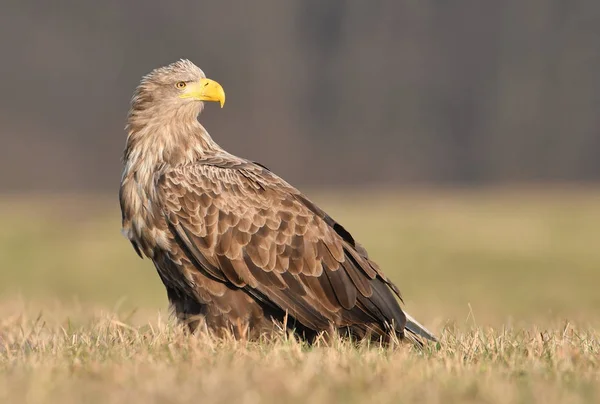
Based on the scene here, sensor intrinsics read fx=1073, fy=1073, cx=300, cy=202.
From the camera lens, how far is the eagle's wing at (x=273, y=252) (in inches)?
289

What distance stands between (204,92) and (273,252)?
1.50 meters

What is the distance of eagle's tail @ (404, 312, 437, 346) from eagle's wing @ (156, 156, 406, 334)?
0.12m

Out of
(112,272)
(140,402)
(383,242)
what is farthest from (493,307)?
(140,402)

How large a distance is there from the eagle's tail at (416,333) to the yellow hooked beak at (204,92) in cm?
218

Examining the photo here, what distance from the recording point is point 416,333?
742cm

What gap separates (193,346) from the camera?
5.84 metres

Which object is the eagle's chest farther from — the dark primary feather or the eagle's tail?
the eagle's tail

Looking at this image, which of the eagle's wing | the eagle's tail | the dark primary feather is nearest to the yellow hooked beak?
the dark primary feather

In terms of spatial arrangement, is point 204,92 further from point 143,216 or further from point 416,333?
point 416,333

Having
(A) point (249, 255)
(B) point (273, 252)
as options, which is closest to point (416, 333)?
(B) point (273, 252)

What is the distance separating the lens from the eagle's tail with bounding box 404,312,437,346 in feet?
23.8

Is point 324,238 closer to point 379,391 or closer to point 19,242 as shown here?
point 379,391

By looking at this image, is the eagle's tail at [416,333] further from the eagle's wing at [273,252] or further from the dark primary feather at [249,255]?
the eagle's wing at [273,252]

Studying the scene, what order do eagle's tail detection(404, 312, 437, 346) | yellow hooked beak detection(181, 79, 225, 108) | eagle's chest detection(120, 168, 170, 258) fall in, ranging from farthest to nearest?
yellow hooked beak detection(181, 79, 225, 108), eagle's chest detection(120, 168, 170, 258), eagle's tail detection(404, 312, 437, 346)
